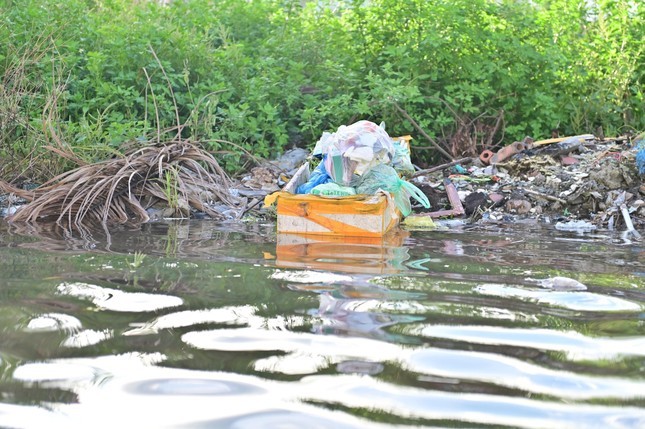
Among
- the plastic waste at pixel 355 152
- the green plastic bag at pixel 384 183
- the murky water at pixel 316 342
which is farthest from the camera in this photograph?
the green plastic bag at pixel 384 183

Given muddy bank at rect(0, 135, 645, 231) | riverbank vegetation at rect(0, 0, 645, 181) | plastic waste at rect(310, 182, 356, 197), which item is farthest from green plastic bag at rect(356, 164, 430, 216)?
riverbank vegetation at rect(0, 0, 645, 181)

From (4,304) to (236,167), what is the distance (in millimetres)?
5717

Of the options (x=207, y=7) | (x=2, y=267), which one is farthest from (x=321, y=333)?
(x=207, y=7)

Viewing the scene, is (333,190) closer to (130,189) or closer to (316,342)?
(130,189)

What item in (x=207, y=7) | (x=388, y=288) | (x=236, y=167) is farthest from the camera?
(x=207, y=7)

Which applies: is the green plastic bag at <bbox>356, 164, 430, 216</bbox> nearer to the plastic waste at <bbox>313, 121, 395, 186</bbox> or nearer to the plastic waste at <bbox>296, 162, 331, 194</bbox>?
the plastic waste at <bbox>313, 121, 395, 186</bbox>

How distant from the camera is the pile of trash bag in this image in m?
6.25

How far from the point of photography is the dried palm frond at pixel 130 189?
22.6 feet

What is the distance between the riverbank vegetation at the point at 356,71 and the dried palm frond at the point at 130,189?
750 mm

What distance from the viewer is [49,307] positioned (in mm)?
3297

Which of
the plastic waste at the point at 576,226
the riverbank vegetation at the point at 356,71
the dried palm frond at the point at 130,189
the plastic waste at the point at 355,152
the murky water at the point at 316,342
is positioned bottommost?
the murky water at the point at 316,342

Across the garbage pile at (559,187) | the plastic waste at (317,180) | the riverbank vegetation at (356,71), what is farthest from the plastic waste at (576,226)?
the riverbank vegetation at (356,71)

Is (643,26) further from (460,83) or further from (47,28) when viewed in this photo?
(47,28)

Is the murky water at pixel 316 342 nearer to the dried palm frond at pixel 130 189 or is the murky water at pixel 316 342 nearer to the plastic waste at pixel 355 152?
the plastic waste at pixel 355 152
